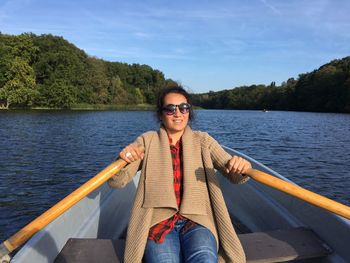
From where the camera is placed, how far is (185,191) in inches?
101

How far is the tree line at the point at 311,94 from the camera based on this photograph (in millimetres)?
71188

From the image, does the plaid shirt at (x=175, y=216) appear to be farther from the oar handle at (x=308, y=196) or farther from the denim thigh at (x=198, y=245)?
the oar handle at (x=308, y=196)

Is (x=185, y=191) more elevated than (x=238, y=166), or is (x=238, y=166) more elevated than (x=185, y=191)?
(x=238, y=166)

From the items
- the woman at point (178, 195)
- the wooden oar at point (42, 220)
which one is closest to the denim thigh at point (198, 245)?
the woman at point (178, 195)

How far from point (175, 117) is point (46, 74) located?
5965cm

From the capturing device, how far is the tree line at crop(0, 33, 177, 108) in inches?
2030

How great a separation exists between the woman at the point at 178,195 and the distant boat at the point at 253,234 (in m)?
0.41

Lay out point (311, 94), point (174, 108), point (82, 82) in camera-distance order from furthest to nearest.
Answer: point (311, 94) < point (82, 82) < point (174, 108)

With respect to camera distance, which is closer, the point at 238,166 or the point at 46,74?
the point at 238,166

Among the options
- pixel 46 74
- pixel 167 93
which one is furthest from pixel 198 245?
pixel 46 74

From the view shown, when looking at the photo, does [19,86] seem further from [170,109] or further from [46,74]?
[170,109]

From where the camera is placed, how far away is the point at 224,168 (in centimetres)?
268

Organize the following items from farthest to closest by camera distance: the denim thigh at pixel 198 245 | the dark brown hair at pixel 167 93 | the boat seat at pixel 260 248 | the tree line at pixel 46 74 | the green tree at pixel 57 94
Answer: the green tree at pixel 57 94
the tree line at pixel 46 74
the dark brown hair at pixel 167 93
the boat seat at pixel 260 248
the denim thigh at pixel 198 245

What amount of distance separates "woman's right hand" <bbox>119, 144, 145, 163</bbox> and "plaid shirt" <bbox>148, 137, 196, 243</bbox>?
276 mm
